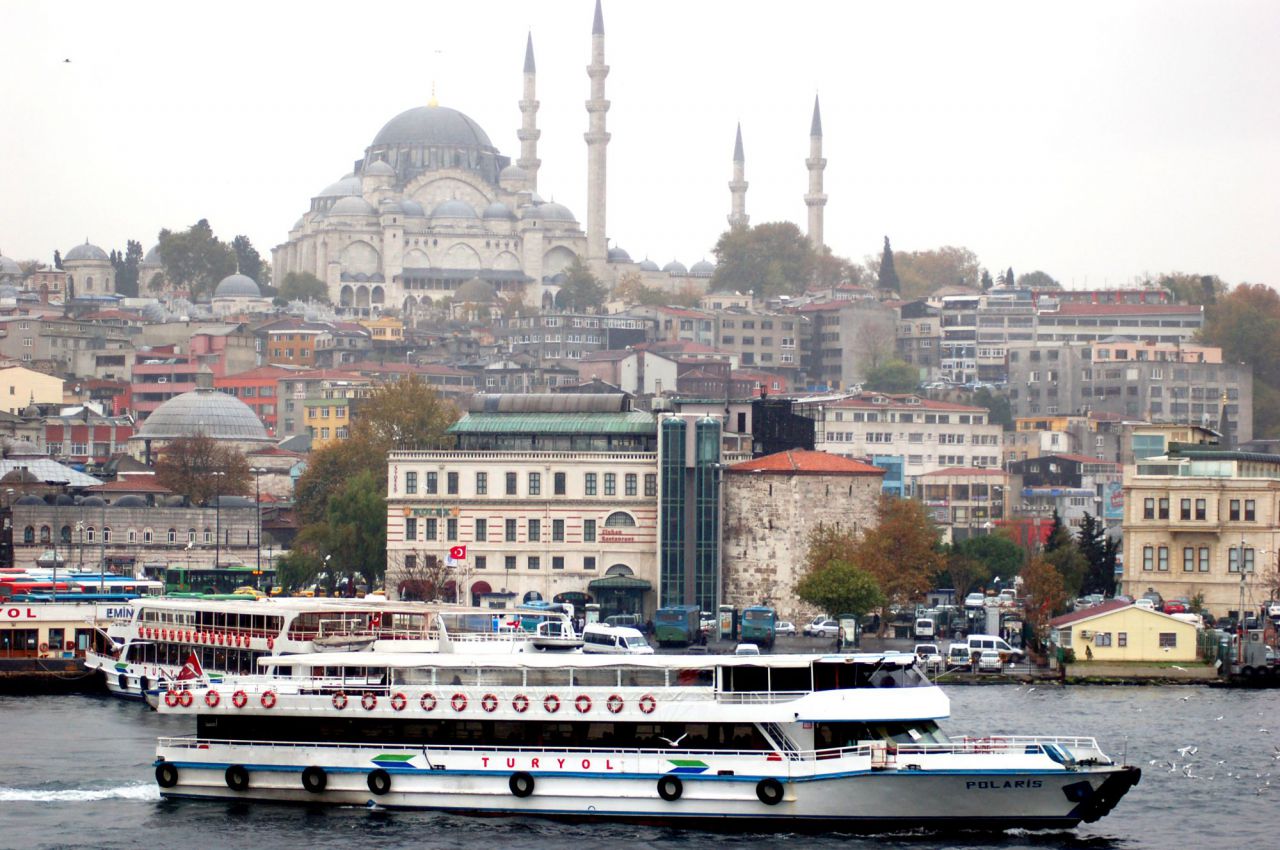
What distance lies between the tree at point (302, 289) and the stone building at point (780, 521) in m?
100

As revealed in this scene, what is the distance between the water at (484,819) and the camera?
1400 inches

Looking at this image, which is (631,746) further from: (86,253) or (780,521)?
(86,253)

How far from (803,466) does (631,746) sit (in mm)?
31011

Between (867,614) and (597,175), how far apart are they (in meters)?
105

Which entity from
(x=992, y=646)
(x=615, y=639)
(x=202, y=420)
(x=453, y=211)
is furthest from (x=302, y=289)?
(x=615, y=639)

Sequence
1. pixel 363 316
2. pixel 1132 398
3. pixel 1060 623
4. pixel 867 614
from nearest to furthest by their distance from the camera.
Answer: pixel 1060 623 → pixel 867 614 → pixel 1132 398 → pixel 363 316

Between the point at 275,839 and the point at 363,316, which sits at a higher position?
the point at 363,316

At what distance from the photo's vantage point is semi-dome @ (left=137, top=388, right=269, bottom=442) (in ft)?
345

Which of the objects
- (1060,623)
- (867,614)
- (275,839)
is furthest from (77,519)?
(275,839)

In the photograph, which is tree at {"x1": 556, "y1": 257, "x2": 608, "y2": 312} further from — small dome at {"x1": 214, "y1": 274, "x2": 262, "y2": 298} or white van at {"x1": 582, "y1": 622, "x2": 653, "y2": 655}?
white van at {"x1": 582, "y1": 622, "x2": 653, "y2": 655}

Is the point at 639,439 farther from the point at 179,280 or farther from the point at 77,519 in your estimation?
the point at 179,280

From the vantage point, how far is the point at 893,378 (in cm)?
13250

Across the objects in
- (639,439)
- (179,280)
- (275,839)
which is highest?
(179,280)

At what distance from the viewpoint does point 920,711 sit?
3588 centimetres
